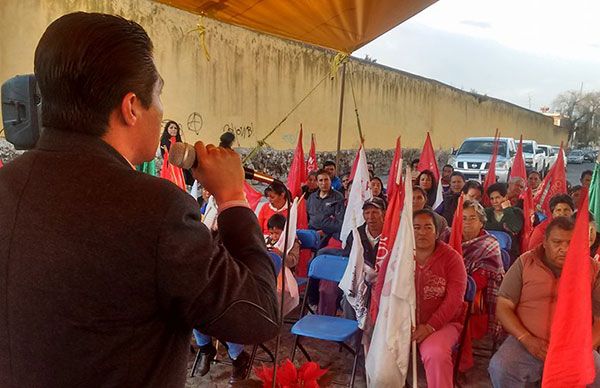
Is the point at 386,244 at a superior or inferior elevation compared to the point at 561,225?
inferior

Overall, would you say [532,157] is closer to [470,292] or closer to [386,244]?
[470,292]

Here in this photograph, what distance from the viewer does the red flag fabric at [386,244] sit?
3.61 metres

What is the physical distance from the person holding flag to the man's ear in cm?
240

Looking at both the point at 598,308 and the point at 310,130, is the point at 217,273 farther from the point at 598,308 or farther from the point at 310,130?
the point at 310,130

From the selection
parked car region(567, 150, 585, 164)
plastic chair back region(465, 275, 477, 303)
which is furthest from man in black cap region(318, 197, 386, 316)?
parked car region(567, 150, 585, 164)

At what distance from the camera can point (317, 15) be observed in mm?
4922

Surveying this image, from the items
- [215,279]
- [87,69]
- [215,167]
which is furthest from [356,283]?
[87,69]

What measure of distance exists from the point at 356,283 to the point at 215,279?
3151 millimetres

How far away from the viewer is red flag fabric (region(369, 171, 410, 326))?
3607 millimetres

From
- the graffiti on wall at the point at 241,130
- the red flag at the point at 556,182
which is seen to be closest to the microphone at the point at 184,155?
the red flag at the point at 556,182

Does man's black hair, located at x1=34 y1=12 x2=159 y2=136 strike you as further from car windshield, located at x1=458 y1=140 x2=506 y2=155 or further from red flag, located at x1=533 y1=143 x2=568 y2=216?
car windshield, located at x1=458 y1=140 x2=506 y2=155

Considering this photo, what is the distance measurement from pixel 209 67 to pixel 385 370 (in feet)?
29.9

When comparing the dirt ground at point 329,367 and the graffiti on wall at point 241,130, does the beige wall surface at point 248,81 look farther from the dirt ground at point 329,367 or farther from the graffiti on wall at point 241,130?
the dirt ground at point 329,367

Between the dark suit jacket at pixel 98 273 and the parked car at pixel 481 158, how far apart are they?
16.2 metres
